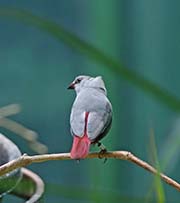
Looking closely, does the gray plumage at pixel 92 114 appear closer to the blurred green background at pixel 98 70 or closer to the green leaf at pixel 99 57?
the green leaf at pixel 99 57

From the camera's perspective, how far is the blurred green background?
1738 millimetres

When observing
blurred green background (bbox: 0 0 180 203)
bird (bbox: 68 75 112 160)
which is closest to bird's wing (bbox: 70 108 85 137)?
bird (bbox: 68 75 112 160)

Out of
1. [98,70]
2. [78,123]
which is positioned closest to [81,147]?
[78,123]

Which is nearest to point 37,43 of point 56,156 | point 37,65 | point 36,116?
point 37,65

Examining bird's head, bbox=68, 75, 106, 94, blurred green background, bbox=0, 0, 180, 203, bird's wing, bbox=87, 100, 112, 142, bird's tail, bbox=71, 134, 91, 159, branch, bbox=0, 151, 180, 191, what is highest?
blurred green background, bbox=0, 0, 180, 203

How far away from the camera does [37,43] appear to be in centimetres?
177

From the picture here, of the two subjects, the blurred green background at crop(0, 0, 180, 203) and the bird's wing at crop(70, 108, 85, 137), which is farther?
the blurred green background at crop(0, 0, 180, 203)

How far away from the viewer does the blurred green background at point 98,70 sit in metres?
1.74

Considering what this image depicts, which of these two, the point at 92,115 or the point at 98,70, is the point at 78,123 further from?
the point at 98,70

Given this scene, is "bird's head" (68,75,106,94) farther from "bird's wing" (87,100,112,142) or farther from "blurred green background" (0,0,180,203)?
"blurred green background" (0,0,180,203)

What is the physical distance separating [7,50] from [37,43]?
70 mm

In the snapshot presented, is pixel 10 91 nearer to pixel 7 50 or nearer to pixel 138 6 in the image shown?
pixel 7 50

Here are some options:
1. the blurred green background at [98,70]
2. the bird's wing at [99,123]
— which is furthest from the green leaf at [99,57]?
the blurred green background at [98,70]

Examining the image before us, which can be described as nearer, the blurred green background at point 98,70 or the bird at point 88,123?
the bird at point 88,123
